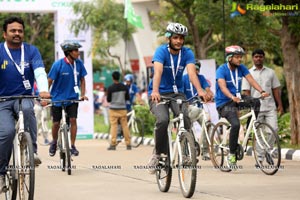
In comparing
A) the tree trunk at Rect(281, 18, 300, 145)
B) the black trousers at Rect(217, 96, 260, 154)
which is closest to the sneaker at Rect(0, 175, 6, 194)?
the black trousers at Rect(217, 96, 260, 154)

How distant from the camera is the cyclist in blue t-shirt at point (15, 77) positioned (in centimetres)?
894

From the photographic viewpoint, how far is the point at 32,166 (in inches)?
326

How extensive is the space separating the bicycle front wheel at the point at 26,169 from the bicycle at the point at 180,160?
191cm

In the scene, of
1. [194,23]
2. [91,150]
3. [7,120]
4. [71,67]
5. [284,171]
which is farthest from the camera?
[194,23]

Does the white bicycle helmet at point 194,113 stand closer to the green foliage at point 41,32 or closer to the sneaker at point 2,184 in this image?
the sneaker at point 2,184

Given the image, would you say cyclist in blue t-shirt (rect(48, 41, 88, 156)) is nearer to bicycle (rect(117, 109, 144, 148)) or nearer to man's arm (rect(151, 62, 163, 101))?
man's arm (rect(151, 62, 163, 101))

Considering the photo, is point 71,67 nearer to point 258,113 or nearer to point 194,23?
point 258,113

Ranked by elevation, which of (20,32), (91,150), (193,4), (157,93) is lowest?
(91,150)

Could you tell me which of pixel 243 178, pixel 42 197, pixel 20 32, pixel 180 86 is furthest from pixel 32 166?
pixel 243 178

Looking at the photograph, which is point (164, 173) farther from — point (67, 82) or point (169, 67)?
point (67, 82)

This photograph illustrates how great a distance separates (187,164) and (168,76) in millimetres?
1472

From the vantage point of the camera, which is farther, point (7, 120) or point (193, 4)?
point (193, 4)

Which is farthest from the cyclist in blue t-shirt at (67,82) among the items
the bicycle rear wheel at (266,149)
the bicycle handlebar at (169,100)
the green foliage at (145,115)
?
the green foliage at (145,115)

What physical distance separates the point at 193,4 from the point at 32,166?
13.4 m
